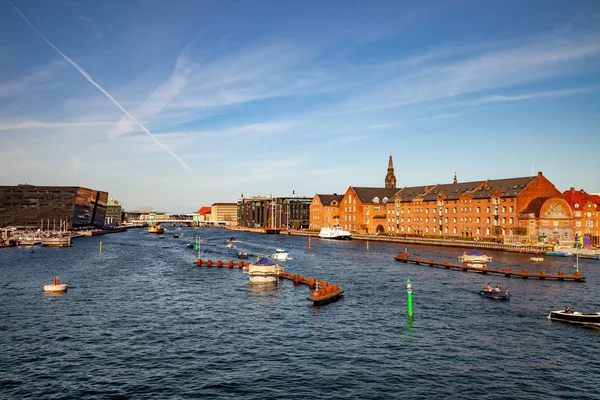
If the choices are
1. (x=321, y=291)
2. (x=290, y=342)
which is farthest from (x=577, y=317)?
(x=290, y=342)

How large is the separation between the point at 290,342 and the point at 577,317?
32649 millimetres

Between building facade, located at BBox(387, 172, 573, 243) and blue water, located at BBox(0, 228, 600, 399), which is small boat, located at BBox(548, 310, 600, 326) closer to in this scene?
blue water, located at BBox(0, 228, 600, 399)

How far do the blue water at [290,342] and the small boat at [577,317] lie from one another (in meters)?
1.08

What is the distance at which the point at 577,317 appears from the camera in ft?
181

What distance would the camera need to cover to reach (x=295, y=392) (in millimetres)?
35688

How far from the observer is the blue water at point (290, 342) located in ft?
120

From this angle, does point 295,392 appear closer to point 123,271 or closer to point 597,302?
point 597,302

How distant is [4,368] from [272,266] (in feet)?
163

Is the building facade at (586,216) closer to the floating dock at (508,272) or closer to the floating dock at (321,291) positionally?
the floating dock at (508,272)

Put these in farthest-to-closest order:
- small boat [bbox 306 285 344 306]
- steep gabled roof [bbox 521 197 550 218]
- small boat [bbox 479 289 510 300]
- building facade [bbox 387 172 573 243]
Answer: steep gabled roof [bbox 521 197 550 218]
building facade [bbox 387 172 573 243]
small boat [bbox 479 289 510 300]
small boat [bbox 306 285 344 306]

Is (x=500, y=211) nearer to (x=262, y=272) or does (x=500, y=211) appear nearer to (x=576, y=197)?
(x=576, y=197)

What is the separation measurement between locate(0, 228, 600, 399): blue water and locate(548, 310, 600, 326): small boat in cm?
108

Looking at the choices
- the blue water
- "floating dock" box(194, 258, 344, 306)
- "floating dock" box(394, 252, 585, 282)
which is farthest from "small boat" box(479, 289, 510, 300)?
"floating dock" box(394, 252, 585, 282)

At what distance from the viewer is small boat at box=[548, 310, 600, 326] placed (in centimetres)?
5425
